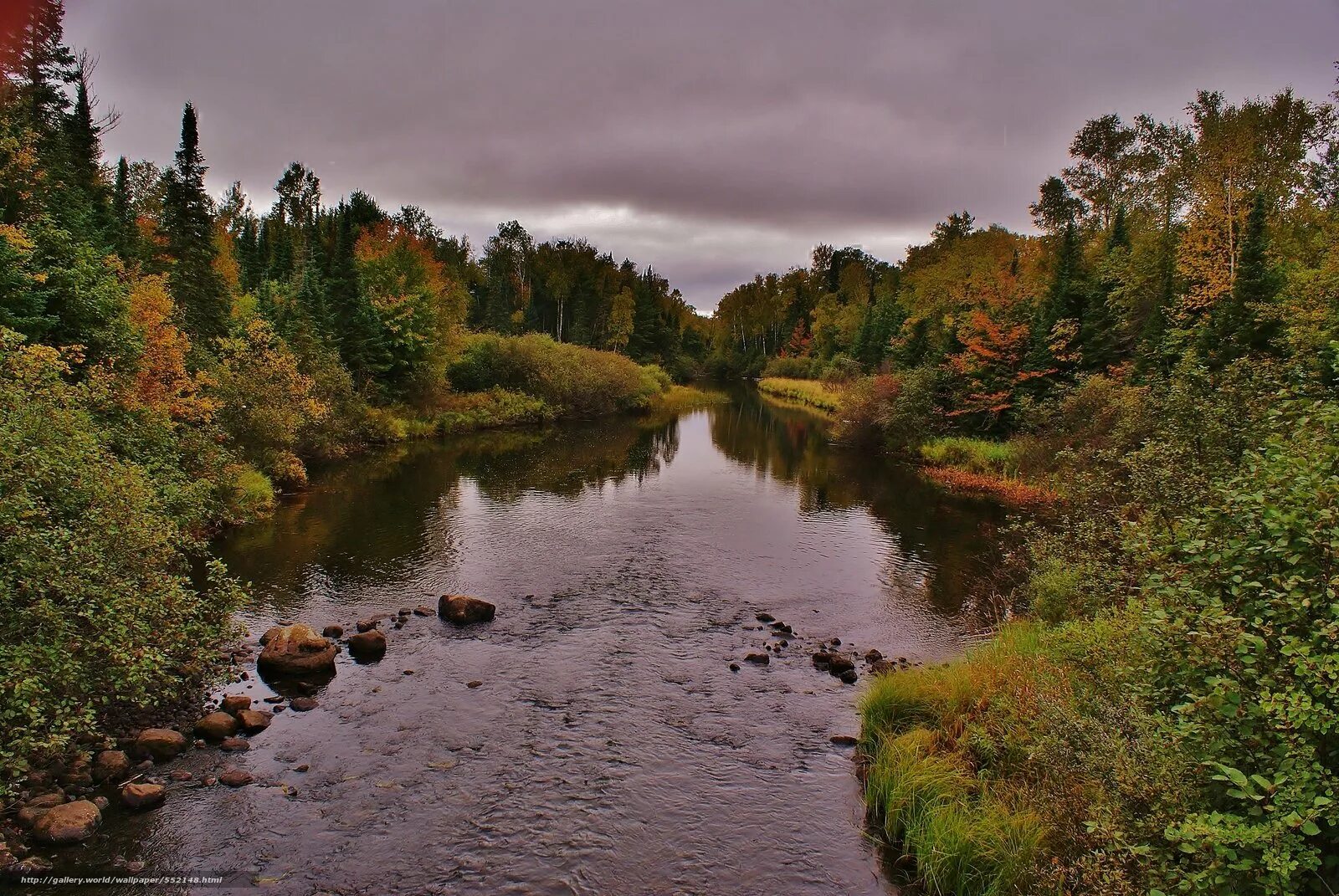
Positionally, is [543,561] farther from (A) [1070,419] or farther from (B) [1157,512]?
(A) [1070,419]

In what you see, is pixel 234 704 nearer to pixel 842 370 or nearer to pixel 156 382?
pixel 156 382

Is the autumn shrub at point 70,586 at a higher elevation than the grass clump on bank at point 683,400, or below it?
below

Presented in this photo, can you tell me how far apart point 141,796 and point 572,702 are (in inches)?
289

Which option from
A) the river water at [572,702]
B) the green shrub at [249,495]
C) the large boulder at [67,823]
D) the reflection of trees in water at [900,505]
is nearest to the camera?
the large boulder at [67,823]

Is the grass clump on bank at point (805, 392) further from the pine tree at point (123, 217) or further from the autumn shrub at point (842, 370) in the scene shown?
the pine tree at point (123, 217)

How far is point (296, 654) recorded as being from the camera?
15.9 m

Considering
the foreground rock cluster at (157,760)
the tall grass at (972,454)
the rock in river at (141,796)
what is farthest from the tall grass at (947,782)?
the tall grass at (972,454)

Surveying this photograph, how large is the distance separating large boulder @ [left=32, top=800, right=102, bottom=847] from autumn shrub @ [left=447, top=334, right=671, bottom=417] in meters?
52.7

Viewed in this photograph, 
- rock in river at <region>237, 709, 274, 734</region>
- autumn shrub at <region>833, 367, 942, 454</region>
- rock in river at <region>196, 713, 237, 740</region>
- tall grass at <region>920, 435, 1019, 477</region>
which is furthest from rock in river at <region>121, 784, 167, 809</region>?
autumn shrub at <region>833, 367, 942, 454</region>

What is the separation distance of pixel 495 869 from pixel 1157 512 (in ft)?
40.9

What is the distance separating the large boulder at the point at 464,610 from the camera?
18906mm

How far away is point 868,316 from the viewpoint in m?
89.0

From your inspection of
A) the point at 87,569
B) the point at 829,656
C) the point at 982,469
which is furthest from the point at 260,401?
the point at 982,469

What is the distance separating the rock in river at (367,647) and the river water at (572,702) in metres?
0.31
